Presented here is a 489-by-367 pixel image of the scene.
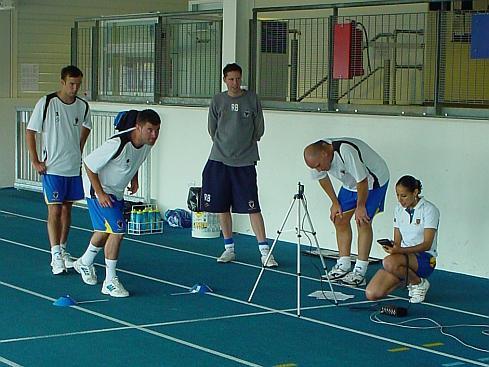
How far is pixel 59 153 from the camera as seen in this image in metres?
9.72

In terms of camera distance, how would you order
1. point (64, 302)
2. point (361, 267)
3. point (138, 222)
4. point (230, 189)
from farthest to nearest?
point (138, 222) < point (230, 189) < point (361, 267) < point (64, 302)

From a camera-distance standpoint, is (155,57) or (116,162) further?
(155,57)

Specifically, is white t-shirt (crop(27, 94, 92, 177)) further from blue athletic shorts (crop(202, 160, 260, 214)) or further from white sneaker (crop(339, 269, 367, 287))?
white sneaker (crop(339, 269, 367, 287))

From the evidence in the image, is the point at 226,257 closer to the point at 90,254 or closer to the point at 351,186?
the point at 351,186

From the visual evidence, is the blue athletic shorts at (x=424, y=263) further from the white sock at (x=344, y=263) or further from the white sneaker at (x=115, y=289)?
the white sneaker at (x=115, y=289)

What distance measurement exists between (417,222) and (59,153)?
3.41 meters

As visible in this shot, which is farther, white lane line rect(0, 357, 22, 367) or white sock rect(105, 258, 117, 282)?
white sock rect(105, 258, 117, 282)

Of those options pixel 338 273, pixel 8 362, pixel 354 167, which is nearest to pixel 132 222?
pixel 338 273

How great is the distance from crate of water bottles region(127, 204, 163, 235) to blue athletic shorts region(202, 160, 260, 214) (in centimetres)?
187

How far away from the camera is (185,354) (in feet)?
22.7

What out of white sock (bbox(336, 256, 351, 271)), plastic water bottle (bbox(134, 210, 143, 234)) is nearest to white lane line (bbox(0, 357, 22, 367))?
white sock (bbox(336, 256, 351, 271))

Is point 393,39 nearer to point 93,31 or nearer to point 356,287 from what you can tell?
point 356,287

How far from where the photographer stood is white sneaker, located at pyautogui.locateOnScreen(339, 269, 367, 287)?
31.0 feet

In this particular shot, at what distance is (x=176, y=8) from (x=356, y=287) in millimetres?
11077
